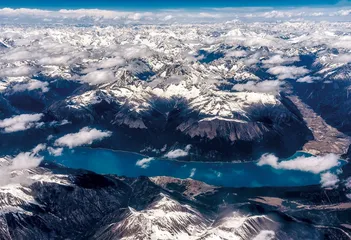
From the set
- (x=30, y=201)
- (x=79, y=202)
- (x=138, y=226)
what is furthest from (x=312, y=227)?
(x=30, y=201)

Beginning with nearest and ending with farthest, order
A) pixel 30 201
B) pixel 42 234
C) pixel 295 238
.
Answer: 1. pixel 295 238
2. pixel 42 234
3. pixel 30 201

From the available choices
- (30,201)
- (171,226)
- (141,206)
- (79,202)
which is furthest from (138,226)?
(30,201)

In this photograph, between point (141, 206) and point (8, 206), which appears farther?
point (141, 206)

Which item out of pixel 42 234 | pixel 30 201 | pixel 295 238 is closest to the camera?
pixel 295 238

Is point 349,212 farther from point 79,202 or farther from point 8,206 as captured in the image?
point 8,206

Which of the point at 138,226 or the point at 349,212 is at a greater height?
the point at 138,226

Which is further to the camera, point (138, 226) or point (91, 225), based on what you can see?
point (91, 225)

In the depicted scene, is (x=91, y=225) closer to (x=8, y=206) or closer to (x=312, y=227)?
(x=8, y=206)

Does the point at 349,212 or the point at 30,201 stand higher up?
the point at 30,201
